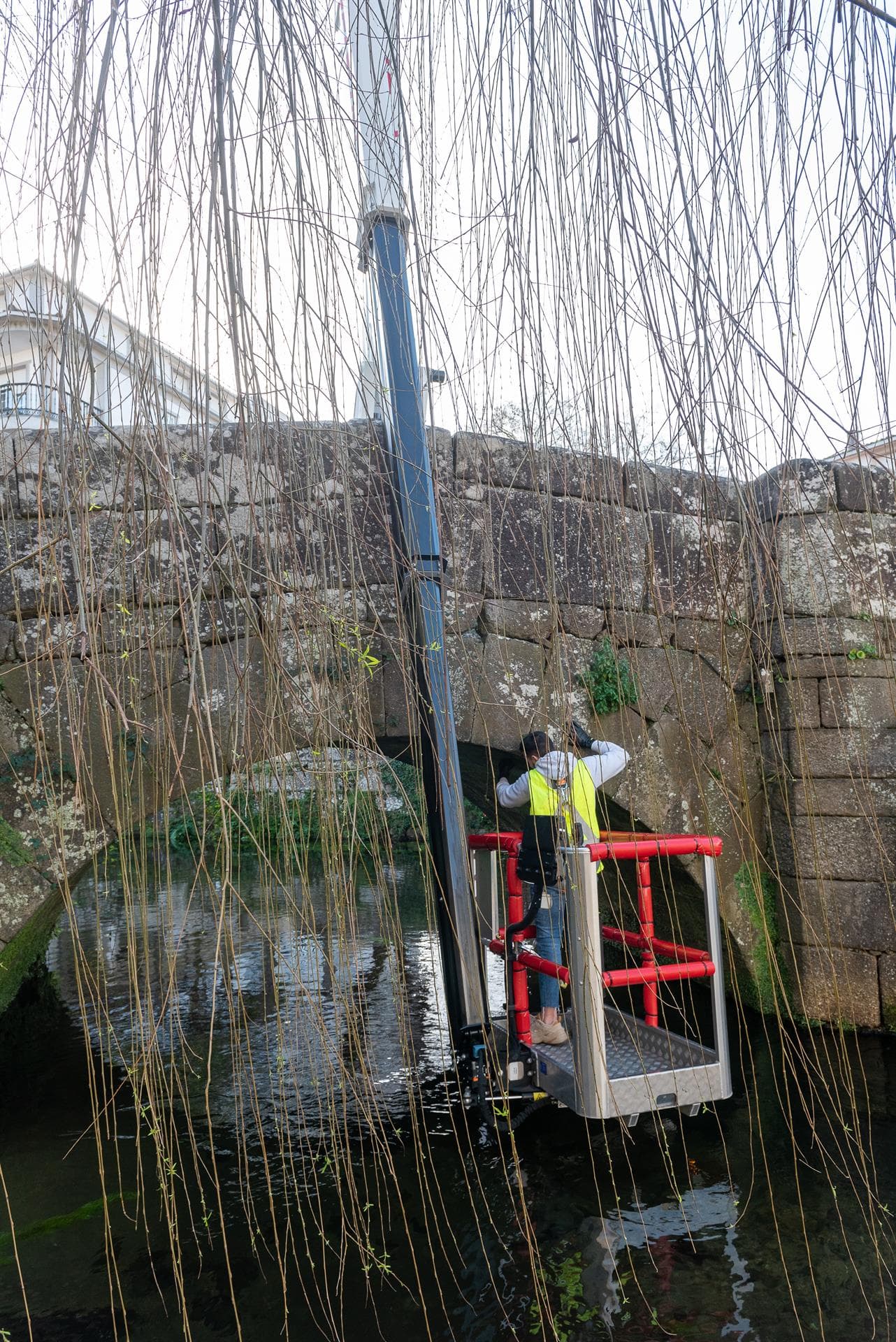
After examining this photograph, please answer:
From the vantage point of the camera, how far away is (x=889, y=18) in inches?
37.2

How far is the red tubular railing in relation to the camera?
7.43 feet

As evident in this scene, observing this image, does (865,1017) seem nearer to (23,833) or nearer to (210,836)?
(23,833)

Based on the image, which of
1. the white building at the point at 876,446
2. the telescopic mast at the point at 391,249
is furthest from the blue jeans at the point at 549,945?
the white building at the point at 876,446

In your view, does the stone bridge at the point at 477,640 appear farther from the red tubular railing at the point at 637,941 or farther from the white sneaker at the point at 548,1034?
the white sneaker at the point at 548,1034

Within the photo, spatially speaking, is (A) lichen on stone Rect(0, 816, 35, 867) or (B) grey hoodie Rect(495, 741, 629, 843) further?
(A) lichen on stone Rect(0, 816, 35, 867)

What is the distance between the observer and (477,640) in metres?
3.57

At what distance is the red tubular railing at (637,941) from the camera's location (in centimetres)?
227

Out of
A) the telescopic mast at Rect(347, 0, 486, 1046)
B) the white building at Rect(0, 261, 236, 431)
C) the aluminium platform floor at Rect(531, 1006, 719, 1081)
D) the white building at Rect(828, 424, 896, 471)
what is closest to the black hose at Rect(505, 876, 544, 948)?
the aluminium platform floor at Rect(531, 1006, 719, 1081)

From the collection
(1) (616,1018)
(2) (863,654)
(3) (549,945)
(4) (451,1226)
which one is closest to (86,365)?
(4) (451,1226)

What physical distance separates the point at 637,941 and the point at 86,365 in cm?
185

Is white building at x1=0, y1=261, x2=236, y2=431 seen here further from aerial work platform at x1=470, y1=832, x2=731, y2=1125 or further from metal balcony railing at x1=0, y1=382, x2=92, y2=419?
aerial work platform at x1=470, y1=832, x2=731, y2=1125

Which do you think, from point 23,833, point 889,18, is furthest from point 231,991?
point 23,833

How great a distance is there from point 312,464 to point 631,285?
387mm

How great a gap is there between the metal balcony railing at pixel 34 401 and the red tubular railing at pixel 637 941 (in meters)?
1.26
